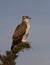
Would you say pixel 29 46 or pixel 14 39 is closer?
pixel 29 46

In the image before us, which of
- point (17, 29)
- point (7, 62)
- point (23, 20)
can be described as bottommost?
point (7, 62)

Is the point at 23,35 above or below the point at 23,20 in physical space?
below

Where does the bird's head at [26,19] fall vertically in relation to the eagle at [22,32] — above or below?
above

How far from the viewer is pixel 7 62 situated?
280 inches

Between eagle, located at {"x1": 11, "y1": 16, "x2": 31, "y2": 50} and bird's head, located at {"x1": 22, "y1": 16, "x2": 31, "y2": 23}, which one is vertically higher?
bird's head, located at {"x1": 22, "y1": 16, "x2": 31, "y2": 23}

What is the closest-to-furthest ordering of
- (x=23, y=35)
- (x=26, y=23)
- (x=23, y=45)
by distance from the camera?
(x=23, y=45)
(x=23, y=35)
(x=26, y=23)

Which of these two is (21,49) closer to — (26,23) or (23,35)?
(23,35)

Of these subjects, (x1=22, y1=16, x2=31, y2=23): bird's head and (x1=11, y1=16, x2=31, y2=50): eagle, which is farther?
(x1=22, y1=16, x2=31, y2=23): bird's head

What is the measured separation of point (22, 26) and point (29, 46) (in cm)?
485

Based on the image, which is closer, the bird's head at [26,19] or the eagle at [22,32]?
the eagle at [22,32]

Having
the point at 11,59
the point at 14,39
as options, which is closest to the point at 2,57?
the point at 11,59

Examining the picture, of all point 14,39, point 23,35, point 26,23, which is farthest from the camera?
point 26,23

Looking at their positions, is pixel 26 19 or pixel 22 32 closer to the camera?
pixel 22 32

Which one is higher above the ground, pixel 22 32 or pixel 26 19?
pixel 26 19
